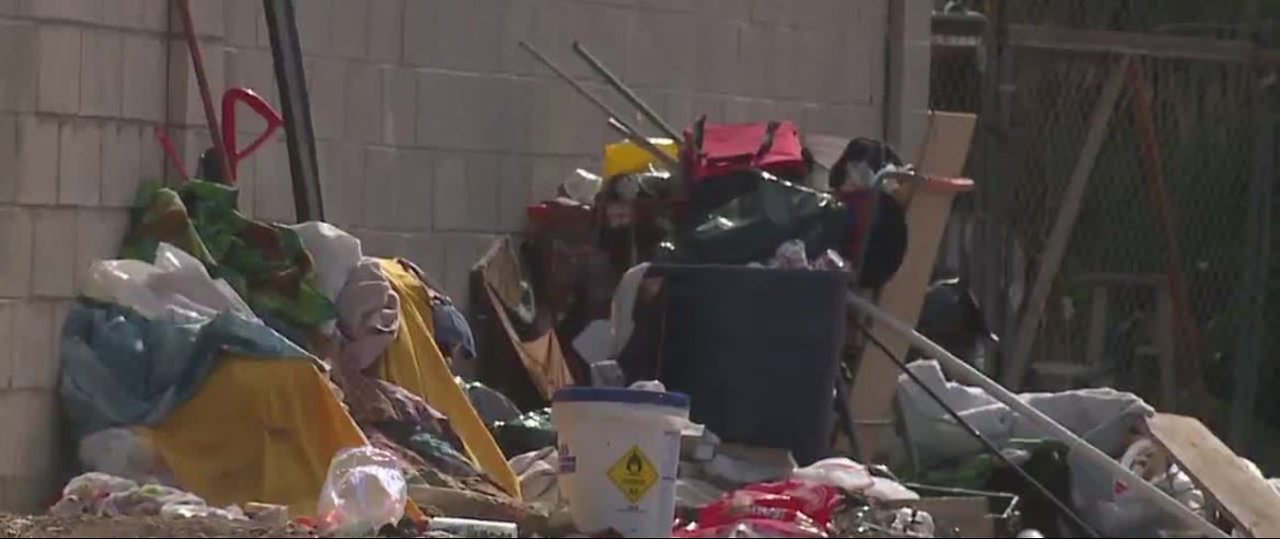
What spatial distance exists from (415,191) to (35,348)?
223 cm

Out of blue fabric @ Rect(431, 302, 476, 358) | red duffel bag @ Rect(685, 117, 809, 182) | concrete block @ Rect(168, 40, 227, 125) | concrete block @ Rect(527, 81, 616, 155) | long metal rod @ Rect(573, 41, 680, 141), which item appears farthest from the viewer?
concrete block @ Rect(527, 81, 616, 155)

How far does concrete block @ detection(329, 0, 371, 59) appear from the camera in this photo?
9.48 m

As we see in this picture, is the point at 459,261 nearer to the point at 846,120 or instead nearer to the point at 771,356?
the point at 771,356

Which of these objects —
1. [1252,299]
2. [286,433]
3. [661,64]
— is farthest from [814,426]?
[1252,299]

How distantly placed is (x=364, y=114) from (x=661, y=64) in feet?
5.67

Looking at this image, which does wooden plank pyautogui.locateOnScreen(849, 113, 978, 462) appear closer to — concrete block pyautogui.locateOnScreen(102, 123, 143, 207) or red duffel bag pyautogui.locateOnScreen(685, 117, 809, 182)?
red duffel bag pyautogui.locateOnScreen(685, 117, 809, 182)

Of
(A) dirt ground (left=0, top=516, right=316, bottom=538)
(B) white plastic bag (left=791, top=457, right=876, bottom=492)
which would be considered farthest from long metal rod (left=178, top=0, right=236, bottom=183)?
(B) white plastic bag (left=791, top=457, right=876, bottom=492)

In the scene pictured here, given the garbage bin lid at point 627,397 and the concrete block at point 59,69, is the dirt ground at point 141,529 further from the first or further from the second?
the concrete block at point 59,69

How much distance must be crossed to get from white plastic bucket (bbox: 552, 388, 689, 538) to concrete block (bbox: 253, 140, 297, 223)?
263 cm

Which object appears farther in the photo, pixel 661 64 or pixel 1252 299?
pixel 1252 299

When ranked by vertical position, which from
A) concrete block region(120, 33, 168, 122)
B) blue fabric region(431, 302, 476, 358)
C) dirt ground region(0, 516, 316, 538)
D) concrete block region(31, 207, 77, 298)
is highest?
concrete block region(120, 33, 168, 122)

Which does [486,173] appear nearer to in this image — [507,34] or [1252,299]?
[507,34]

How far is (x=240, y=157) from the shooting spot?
346 inches

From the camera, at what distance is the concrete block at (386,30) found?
9.64 metres
